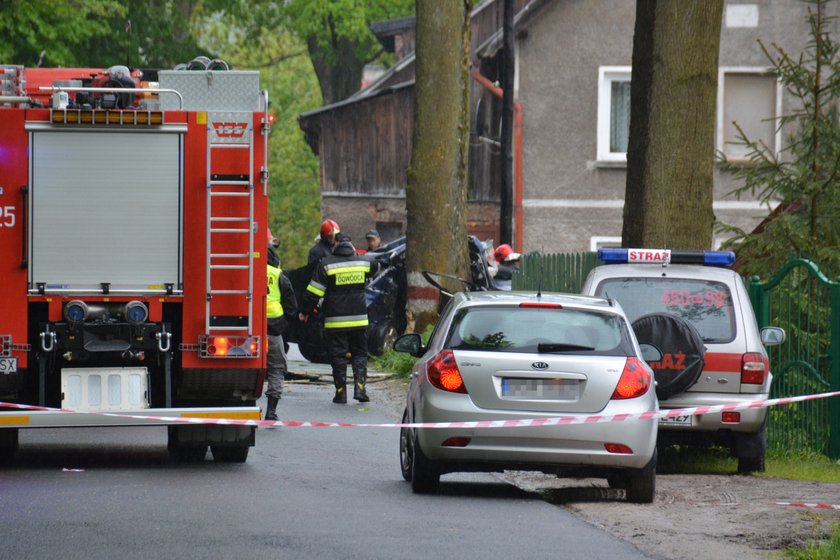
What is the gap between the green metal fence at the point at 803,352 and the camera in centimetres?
1405

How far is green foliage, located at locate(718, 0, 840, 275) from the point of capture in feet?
53.8

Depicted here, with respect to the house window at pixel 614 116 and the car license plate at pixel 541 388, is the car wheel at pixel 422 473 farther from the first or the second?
the house window at pixel 614 116

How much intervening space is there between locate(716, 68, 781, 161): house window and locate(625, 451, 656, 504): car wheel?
24.4 metres

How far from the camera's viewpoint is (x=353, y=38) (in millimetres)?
53812

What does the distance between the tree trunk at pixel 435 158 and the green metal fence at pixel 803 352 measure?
915 cm

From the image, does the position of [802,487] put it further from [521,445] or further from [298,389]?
[298,389]

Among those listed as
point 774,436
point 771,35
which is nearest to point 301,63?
point 771,35

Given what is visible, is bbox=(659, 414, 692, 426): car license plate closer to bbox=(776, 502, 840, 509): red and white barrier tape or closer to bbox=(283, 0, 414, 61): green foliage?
bbox=(776, 502, 840, 509): red and white barrier tape

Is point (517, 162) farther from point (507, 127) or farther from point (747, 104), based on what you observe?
point (747, 104)

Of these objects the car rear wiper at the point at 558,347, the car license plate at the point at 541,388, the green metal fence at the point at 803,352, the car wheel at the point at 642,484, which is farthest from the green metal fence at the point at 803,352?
the car license plate at the point at 541,388

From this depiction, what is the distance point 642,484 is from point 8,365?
425 cm

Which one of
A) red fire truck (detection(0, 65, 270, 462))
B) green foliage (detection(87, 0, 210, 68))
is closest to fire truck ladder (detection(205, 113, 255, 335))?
red fire truck (detection(0, 65, 270, 462))

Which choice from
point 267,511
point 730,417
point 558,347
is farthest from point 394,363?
point 267,511

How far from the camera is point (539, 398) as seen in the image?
10.9m
